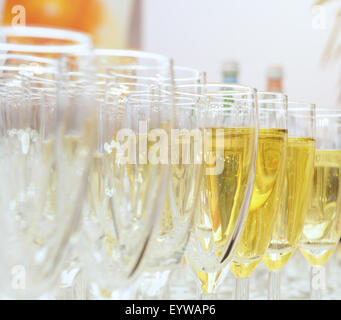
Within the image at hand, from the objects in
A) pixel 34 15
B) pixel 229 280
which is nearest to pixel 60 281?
pixel 229 280

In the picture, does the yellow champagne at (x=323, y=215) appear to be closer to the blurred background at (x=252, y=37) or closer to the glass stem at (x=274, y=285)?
the glass stem at (x=274, y=285)

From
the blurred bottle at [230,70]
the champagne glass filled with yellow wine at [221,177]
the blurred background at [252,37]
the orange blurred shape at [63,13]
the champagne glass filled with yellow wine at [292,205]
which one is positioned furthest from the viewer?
the blurred background at [252,37]

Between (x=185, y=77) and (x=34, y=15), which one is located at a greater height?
(x=34, y=15)

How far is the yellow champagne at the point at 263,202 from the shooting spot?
406 mm

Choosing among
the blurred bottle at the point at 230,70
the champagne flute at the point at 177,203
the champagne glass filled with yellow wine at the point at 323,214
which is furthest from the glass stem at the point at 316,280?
the blurred bottle at the point at 230,70

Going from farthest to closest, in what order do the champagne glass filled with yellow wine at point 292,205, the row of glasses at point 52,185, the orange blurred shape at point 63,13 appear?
1. the orange blurred shape at point 63,13
2. the champagne glass filled with yellow wine at point 292,205
3. the row of glasses at point 52,185

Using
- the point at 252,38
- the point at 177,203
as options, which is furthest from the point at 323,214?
the point at 252,38

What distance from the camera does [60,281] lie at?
0.33 m

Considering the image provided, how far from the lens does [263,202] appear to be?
42 cm

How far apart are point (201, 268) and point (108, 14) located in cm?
168

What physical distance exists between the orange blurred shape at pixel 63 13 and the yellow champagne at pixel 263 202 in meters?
1.53

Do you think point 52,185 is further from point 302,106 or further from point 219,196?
point 302,106

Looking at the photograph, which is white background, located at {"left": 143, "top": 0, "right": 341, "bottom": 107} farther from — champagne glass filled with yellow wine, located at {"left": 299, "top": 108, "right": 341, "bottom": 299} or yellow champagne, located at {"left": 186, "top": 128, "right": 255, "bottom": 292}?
yellow champagne, located at {"left": 186, "top": 128, "right": 255, "bottom": 292}
